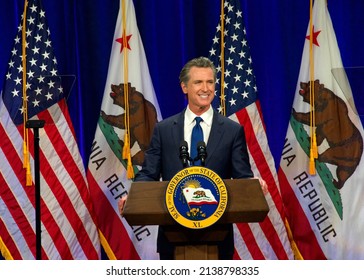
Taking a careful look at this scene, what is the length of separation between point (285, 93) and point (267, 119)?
0.80 ft

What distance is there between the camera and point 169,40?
5020 millimetres

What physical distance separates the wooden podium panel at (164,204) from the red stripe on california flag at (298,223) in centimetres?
232

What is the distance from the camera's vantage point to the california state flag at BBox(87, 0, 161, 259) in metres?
4.86

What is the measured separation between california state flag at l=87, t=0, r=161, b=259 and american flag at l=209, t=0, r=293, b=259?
0.55 metres

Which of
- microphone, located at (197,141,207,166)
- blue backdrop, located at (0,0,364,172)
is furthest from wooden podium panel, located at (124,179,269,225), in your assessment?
blue backdrop, located at (0,0,364,172)

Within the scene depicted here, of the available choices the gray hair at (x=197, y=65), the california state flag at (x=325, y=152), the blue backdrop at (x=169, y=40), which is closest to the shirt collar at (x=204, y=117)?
the gray hair at (x=197, y=65)

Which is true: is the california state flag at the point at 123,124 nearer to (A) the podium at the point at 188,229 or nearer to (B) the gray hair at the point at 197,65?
(B) the gray hair at the point at 197,65

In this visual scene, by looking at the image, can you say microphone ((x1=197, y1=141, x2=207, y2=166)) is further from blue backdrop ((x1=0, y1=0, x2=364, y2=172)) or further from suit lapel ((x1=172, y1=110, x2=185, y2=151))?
blue backdrop ((x1=0, y1=0, x2=364, y2=172))

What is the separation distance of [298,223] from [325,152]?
57 centimetres

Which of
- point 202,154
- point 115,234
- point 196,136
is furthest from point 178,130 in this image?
point 115,234

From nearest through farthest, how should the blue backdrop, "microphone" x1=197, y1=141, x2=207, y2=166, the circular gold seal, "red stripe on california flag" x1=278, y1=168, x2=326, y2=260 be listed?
1. the circular gold seal
2. "microphone" x1=197, y1=141, x2=207, y2=166
3. "red stripe on california flag" x1=278, y1=168, x2=326, y2=260
4. the blue backdrop

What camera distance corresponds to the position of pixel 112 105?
4879 mm

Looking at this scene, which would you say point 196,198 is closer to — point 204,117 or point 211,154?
point 211,154

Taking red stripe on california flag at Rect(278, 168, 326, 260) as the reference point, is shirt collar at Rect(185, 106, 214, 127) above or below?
above
